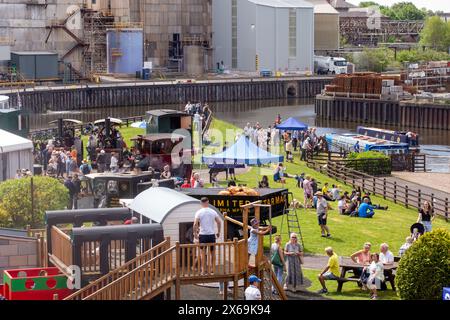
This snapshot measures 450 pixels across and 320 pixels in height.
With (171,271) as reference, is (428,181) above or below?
below

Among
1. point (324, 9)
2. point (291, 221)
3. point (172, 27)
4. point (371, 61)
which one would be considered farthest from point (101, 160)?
point (324, 9)

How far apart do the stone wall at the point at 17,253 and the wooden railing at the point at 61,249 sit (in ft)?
2.76

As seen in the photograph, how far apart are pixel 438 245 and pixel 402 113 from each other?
75519 mm

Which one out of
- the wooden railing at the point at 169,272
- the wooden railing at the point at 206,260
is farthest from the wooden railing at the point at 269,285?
the wooden railing at the point at 206,260

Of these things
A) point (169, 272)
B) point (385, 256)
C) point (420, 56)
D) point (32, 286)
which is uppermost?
point (420, 56)

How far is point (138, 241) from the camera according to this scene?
21.6 m

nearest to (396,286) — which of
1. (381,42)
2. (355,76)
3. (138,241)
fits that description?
(138,241)

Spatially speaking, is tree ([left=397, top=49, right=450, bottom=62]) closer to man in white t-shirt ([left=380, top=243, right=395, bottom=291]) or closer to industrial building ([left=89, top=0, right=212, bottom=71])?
industrial building ([left=89, top=0, right=212, bottom=71])

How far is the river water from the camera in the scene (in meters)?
82.1

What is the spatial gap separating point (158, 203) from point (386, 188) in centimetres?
1976

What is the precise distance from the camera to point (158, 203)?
22.8 meters

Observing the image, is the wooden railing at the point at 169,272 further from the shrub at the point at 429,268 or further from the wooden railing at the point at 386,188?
the wooden railing at the point at 386,188

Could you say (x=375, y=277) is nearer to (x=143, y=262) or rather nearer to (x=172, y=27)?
(x=143, y=262)

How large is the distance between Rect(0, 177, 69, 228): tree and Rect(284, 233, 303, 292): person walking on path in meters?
7.65
